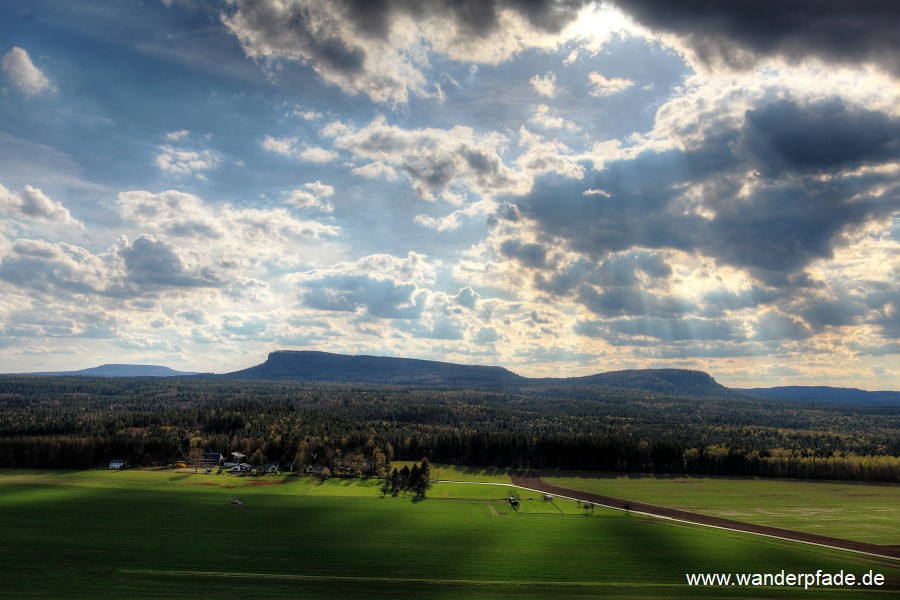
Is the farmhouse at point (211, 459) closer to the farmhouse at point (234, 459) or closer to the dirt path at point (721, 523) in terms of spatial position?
the farmhouse at point (234, 459)

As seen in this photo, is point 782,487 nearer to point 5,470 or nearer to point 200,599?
point 200,599

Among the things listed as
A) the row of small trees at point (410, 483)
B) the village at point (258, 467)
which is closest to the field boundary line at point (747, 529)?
the row of small trees at point (410, 483)

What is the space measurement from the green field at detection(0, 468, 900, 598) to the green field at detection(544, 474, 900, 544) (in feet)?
62.7

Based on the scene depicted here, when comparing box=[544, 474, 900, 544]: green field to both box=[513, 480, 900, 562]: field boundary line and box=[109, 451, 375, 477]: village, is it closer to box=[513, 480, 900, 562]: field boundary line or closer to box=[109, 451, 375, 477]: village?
box=[513, 480, 900, 562]: field boundary line

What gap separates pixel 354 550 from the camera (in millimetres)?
68188

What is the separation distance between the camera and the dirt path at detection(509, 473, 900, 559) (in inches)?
2982

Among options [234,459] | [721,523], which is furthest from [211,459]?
[721,523]

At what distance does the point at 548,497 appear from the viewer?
109688mm

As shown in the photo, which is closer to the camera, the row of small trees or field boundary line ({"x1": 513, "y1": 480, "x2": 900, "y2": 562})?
field boundary line ({"x1": 513, "y1": 480, "x2": 900, "y2": 562})

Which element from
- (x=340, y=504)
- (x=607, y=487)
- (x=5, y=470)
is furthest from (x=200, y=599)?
(x=5, y=470)

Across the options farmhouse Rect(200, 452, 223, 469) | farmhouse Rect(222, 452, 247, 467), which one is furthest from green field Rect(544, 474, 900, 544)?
farmhouse Rect(200, 452, 223, 469)

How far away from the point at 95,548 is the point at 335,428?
13099 cm

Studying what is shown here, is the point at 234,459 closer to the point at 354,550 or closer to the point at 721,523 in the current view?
the point at 354,550

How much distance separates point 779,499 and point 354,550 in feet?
321
